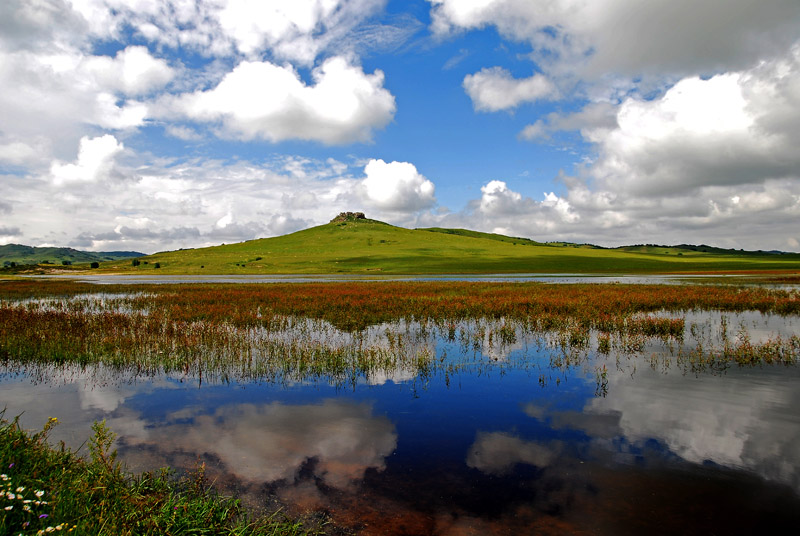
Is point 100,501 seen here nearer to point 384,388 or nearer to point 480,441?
point 480,441

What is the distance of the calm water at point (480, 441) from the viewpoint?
6.71 meters

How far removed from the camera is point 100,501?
5965 millimetres

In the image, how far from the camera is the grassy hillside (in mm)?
113750

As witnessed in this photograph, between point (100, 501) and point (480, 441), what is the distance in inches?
273

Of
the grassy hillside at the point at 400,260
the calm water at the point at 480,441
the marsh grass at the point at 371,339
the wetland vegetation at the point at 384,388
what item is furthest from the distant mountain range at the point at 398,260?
the calm water at the point at 480,441

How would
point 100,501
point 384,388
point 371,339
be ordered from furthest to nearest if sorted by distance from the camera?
point 371,339
point 384,388
point 100,501

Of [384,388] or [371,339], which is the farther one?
[371,339]

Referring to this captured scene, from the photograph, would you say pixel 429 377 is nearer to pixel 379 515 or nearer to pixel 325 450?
pixel 325 450

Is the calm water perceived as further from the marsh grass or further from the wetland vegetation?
the marsh grass

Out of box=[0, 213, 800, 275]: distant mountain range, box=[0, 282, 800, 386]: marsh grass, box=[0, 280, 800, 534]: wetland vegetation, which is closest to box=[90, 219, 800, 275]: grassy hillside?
box=[0, 213, 800, 275]: distant mountain range

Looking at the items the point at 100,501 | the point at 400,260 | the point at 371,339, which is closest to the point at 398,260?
the point at 400,260

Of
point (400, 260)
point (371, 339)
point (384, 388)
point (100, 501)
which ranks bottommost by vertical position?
point (384, 388)

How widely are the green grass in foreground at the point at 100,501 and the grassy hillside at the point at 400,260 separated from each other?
98.2 m

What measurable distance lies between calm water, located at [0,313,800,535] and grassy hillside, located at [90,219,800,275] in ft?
302
